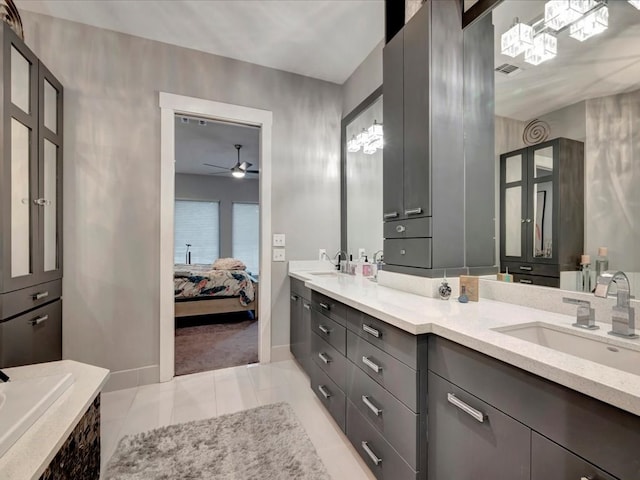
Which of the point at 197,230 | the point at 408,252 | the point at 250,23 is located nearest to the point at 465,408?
the point at 408,252

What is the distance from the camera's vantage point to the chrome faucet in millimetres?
912

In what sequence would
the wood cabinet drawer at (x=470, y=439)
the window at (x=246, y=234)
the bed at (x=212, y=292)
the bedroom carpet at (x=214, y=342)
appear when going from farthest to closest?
the window at (x=246, y=234), the bed at (x=212, y=292), the bedroom carpet at (x=214, y=342), the wood cabinet drawer at (x=470, y=439)

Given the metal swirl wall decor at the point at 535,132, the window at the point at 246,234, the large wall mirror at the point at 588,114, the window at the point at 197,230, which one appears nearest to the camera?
the large wall mirror at the point at 588,114

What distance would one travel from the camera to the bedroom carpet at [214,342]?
9.09 ft

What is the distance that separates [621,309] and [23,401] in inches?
83.2

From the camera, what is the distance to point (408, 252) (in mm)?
1740

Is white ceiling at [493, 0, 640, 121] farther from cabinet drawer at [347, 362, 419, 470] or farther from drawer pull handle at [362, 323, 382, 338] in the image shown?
cabinet drawer at [347, 362, 419, 470]

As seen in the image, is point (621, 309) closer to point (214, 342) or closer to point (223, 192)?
point (214, 342)

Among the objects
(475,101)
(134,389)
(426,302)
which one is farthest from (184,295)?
(475,101)

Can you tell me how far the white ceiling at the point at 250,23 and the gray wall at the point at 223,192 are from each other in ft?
15.3

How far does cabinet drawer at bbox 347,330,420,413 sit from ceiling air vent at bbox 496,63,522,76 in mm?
1509

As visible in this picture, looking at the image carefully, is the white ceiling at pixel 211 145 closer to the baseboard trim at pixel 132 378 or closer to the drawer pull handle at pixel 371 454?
the baseboard trim at pixel 132 378

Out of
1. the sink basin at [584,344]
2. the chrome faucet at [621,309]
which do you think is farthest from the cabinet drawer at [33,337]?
the chrome faucet at [621,309]

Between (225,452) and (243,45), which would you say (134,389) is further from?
(243,45)
